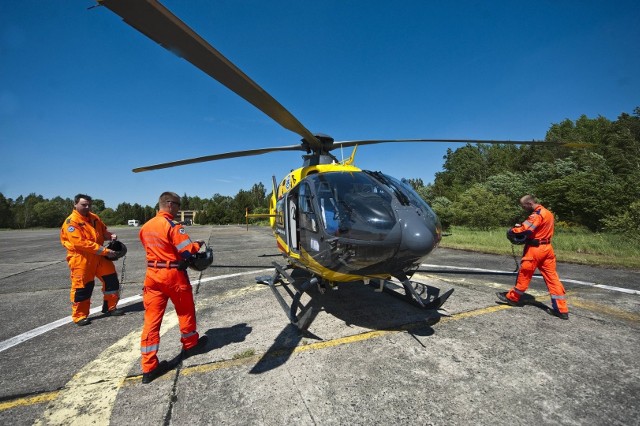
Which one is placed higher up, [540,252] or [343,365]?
[540,252]

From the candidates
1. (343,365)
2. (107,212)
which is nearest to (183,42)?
(343,365)

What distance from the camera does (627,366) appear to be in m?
2.98

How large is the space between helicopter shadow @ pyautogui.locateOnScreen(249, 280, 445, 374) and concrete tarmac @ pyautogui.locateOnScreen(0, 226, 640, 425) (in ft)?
0.10

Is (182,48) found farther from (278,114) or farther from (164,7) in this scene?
(278,114)

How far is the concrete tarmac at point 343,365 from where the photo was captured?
2.39 m

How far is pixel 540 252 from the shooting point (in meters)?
4.49

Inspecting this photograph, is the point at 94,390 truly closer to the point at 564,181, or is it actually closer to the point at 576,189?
the point at 576,189

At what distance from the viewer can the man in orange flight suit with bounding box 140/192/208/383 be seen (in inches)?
115

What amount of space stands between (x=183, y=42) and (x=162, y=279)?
244cm

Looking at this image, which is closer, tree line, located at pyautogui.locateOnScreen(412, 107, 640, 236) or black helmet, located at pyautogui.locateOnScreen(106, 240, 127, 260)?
black helmet, located at pyautogui.locateOnScreen(106, 240, 127, 260)

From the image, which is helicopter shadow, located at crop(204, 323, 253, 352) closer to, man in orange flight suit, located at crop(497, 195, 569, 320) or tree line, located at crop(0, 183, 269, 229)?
man in orange flight suit, located at crop(497, 195, 569, 320)

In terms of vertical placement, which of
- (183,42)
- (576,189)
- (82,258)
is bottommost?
(82,258)

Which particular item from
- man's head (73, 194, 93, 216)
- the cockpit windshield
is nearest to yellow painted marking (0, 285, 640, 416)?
the cockpit windshield

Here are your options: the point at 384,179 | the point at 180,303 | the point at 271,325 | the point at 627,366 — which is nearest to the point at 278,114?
the point at 384,179
